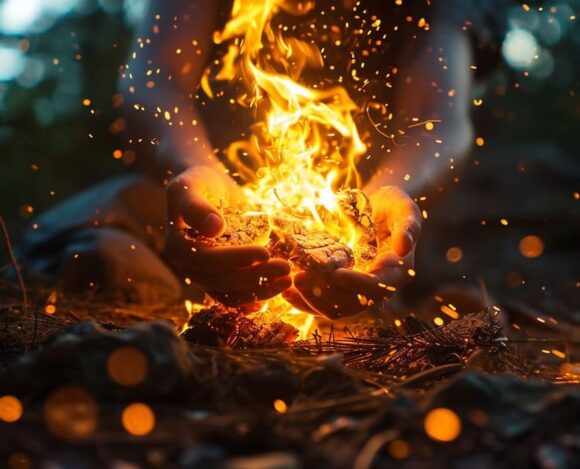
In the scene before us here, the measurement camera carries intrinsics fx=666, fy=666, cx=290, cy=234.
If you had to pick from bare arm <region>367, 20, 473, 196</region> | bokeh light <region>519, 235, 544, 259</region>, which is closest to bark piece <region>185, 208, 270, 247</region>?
→ bare arm <region>367, 20, 473, 196</region>

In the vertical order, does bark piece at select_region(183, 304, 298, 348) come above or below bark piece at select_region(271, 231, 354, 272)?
below

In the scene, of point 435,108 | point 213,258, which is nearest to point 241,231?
point 213,258

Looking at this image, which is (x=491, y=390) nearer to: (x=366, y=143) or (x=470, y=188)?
(x=366, y=143)

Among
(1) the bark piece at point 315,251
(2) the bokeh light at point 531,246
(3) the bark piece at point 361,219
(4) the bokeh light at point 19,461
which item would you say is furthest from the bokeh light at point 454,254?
(4) the bokeh light at point 19,461

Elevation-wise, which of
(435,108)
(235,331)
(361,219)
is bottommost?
(435,108)

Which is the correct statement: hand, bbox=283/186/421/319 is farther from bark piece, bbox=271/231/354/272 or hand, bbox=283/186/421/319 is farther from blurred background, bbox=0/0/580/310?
blurred background, bbox=0/0/580/310

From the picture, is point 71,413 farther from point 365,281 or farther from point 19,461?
point 365,281
